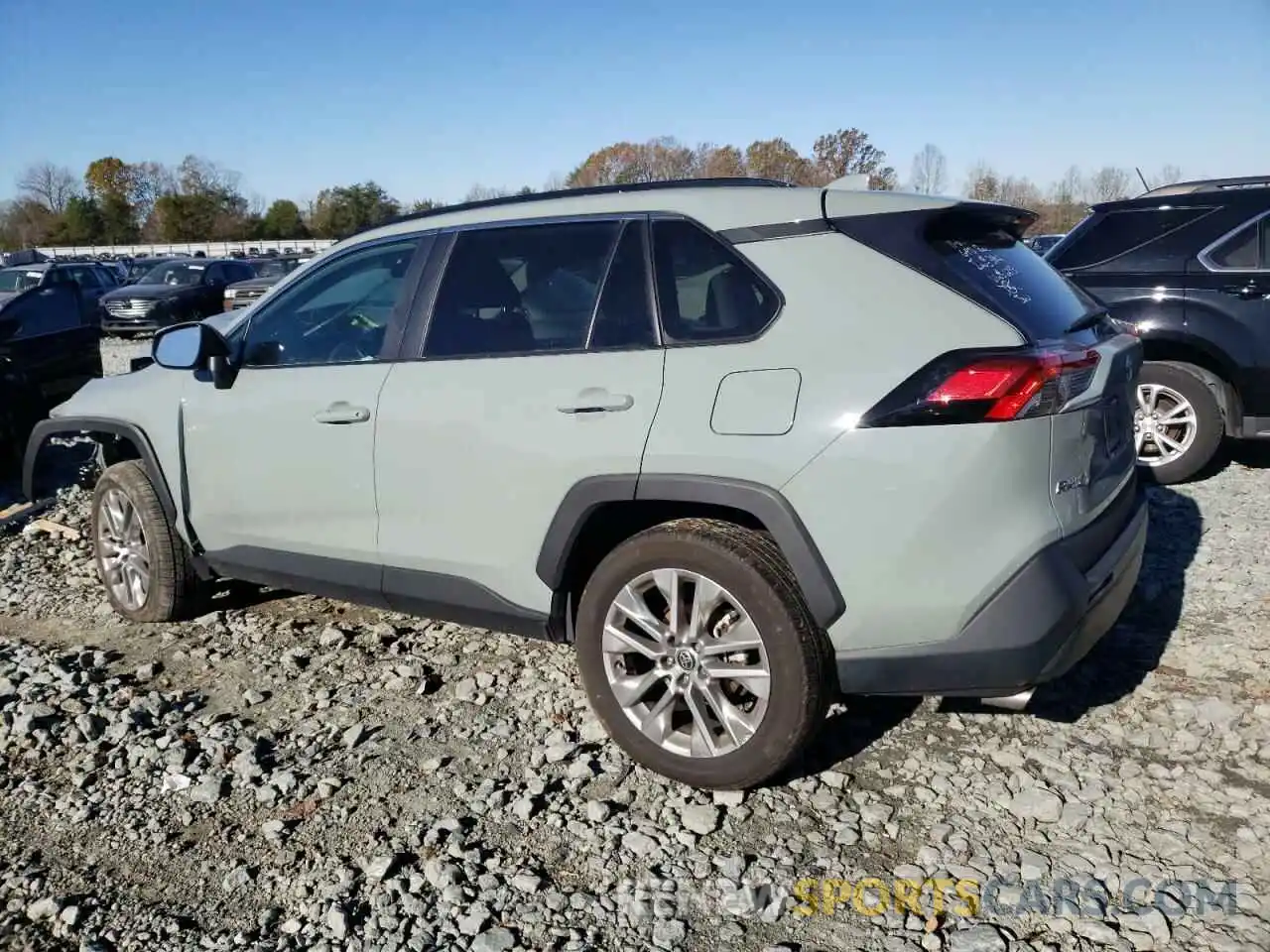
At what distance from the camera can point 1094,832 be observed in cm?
291

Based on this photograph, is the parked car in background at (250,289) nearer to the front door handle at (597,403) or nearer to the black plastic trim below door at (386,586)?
the black plastic trim below door at (386,586)

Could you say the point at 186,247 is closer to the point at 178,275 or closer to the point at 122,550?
the point at 178,275

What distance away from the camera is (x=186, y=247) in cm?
6562

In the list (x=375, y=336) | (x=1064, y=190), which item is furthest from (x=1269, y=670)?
(x=1064, y=190)

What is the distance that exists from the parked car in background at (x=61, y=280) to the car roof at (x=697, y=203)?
22.9ft

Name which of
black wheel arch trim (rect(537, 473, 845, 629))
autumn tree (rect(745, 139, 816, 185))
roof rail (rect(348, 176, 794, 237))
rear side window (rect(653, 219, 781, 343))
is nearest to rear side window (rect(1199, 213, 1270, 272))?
roof rail (rect(348, 176, 794, 237))

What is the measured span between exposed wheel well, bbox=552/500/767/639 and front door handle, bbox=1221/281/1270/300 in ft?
15.5

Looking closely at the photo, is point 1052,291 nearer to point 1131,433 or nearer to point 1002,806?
point 1131,433

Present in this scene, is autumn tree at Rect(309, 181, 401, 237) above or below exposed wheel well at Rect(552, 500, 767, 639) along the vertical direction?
above

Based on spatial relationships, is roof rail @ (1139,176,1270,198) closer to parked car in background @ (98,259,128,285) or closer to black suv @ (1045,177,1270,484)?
black suv @ (1045,177,1270,484)

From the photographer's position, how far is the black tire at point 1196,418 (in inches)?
253

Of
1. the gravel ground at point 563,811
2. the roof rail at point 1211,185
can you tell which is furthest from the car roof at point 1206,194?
the gravel ground at point 563,811

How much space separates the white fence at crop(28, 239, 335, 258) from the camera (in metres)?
62.9

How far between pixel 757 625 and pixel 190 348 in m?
2.69
